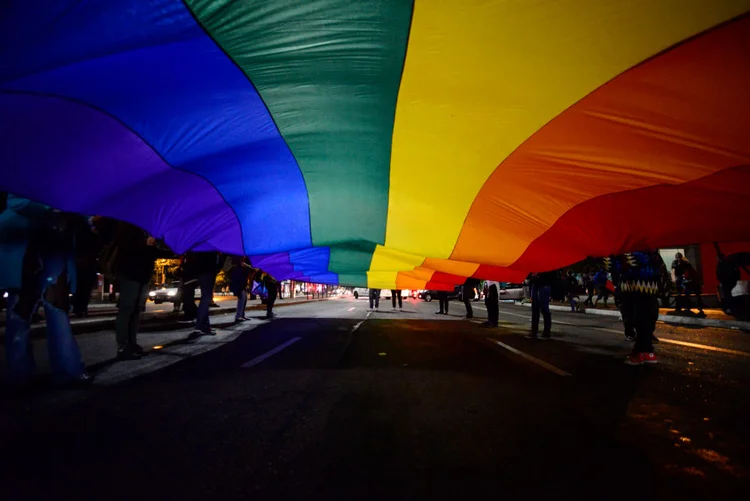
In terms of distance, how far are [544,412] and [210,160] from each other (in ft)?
14.1

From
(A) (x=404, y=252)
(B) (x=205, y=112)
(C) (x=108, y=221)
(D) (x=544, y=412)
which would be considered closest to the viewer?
(D) (x=544, y=412)

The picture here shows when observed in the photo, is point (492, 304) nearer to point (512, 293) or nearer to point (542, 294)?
point (542, 294)

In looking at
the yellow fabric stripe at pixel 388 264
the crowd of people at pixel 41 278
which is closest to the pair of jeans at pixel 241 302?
the yellow fabric stripe at pixel 388 264

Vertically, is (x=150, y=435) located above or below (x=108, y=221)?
below

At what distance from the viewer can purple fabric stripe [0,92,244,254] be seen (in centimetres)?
353

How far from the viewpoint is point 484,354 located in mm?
6273

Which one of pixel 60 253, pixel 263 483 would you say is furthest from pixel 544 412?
pixel 60 253

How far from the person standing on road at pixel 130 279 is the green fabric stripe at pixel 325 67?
103 inches

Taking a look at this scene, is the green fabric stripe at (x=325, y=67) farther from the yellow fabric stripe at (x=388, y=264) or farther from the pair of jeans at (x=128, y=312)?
the yellow fabric stripe at (x=388, y=264)

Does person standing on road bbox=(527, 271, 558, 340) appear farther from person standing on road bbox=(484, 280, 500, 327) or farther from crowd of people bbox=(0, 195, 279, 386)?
crowd of people bbox=(0, 195, 279, 386)

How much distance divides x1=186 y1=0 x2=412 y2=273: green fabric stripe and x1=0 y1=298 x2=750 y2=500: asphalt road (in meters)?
2.50

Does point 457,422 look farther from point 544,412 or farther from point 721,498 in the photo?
point 721,498

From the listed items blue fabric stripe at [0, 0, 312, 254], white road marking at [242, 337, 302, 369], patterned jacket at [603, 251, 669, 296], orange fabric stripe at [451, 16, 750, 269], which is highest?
blue fabric stripe at [0, 0, 312, 254]

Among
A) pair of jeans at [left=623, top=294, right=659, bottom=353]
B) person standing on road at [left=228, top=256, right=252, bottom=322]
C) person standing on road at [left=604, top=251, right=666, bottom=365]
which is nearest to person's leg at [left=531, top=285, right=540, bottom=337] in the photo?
person standing on road at [left=604, top=251, right=666, bottom=365]
